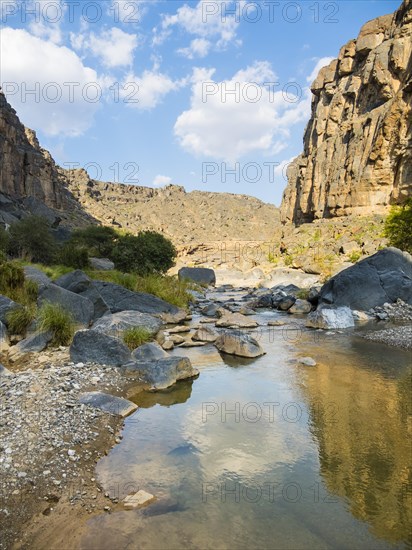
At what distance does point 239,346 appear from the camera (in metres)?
11.7

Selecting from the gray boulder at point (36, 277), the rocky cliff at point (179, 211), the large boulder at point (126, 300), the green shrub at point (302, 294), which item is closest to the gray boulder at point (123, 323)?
the large boulder at point (126, 300)

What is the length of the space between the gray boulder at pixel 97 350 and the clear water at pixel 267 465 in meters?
1.76

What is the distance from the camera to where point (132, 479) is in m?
5.09

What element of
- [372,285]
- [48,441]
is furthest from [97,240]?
[48,441]

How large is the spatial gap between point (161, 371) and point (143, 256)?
72.6 feet

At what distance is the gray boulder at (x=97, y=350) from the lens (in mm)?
9414

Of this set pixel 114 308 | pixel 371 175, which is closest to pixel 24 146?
pixel 371 175

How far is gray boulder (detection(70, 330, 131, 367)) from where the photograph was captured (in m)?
9.41

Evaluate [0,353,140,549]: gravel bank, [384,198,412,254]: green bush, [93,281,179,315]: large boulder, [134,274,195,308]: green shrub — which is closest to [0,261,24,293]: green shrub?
[93,281,179,315]: large boulder

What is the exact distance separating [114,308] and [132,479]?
10.7m

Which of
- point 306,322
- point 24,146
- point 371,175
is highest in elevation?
point 24,146

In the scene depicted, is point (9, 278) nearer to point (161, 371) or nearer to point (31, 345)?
point (31, 345)

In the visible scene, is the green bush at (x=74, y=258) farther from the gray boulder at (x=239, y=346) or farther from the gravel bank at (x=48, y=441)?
the gravel bank at (x=48, y=441)

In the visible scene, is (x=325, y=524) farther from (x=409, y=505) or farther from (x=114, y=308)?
(x=114, y=308)
